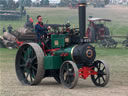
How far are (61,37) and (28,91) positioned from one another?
68.3 inches

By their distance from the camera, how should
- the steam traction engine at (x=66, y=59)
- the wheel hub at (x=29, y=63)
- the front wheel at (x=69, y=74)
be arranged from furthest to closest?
1. the wheel hub at (x=29, y=63)
2. the steam traction engine at (x=66, y=59)
3. the front wheel at (x=69, y=74)

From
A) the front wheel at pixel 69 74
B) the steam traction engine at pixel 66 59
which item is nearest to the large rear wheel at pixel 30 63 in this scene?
the steam traction engine at pixel 66 59

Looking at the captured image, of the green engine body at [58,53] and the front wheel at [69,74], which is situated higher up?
the green engine body at [58,53]

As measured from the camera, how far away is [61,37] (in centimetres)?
966

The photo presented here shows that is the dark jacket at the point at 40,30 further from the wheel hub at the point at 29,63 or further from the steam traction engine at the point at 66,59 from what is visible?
the wheel hub at the point at 29,63

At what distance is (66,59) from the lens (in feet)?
31.3

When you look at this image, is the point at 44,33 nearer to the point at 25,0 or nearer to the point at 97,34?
the point at 97,34

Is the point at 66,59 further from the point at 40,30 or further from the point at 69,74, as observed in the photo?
the point at 40,30

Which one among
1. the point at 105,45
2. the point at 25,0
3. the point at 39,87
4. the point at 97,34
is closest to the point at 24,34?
the point at 105,45

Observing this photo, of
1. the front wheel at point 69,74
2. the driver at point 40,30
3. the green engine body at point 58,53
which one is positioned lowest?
the front wheel at point 69,74

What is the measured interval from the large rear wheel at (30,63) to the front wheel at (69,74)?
0.51 m

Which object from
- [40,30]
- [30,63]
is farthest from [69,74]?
[40,30]

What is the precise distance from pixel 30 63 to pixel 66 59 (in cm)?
97

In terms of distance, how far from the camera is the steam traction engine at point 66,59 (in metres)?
9.22
